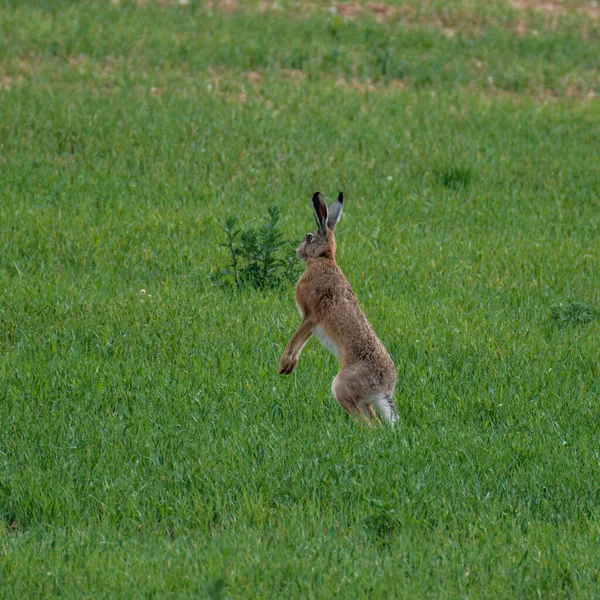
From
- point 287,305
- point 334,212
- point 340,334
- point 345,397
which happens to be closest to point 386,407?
point 345,397

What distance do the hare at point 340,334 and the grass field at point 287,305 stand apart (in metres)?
0.23

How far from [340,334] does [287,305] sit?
2410mm

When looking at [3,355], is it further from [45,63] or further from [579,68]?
[579,68]

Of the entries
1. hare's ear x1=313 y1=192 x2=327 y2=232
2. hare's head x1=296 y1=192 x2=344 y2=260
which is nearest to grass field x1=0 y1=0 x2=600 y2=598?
hare's head x1=296 y1=192 x2=344 y2=260

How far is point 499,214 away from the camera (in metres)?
11.3

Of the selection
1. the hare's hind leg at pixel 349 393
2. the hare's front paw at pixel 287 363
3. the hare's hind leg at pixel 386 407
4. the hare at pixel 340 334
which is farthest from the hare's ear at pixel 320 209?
the hare's hind leg at pixel 386 407

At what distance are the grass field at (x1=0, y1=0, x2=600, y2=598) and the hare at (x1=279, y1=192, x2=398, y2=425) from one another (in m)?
0.23

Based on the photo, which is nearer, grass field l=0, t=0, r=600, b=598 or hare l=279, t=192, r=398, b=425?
grass field l=0, t=0, r=600, b=598

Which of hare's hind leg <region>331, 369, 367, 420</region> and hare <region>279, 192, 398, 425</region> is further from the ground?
hare <region>279, 192, 398, 425</region>

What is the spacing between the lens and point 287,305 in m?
8.88

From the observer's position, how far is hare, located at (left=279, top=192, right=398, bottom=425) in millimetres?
6273

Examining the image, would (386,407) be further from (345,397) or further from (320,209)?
(320,209)

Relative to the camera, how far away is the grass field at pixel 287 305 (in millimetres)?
5207

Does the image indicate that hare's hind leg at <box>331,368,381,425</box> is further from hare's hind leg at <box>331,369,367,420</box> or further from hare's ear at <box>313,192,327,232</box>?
hare's ear at <box>313,192,327,232</box>
